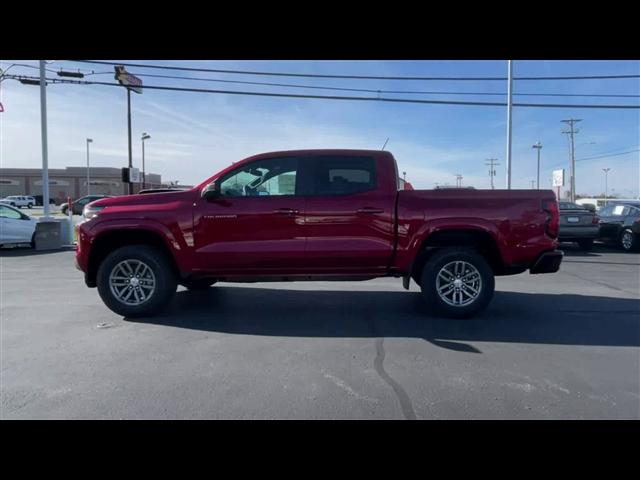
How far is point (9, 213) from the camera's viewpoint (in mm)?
12258

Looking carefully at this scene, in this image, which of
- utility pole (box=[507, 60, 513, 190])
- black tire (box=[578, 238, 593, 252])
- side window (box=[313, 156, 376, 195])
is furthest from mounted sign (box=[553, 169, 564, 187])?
side window (box=[313, 156, 376, 195])

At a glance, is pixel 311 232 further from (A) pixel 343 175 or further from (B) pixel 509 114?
(B) pixel 509 114

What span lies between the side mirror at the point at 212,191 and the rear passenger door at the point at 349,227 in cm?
116

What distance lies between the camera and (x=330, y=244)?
5.25m

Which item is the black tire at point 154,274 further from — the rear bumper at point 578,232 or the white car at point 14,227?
the rear bumper at point 578,232

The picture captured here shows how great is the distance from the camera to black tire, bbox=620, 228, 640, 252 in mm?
12359

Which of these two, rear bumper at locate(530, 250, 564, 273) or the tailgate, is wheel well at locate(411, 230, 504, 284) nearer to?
rear bumper at locate(530, 250, 564, 273)

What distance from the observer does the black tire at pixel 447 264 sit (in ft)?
17.2

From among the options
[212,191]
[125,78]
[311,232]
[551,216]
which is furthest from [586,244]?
[125,78]

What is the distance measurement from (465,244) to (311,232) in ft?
6.77
